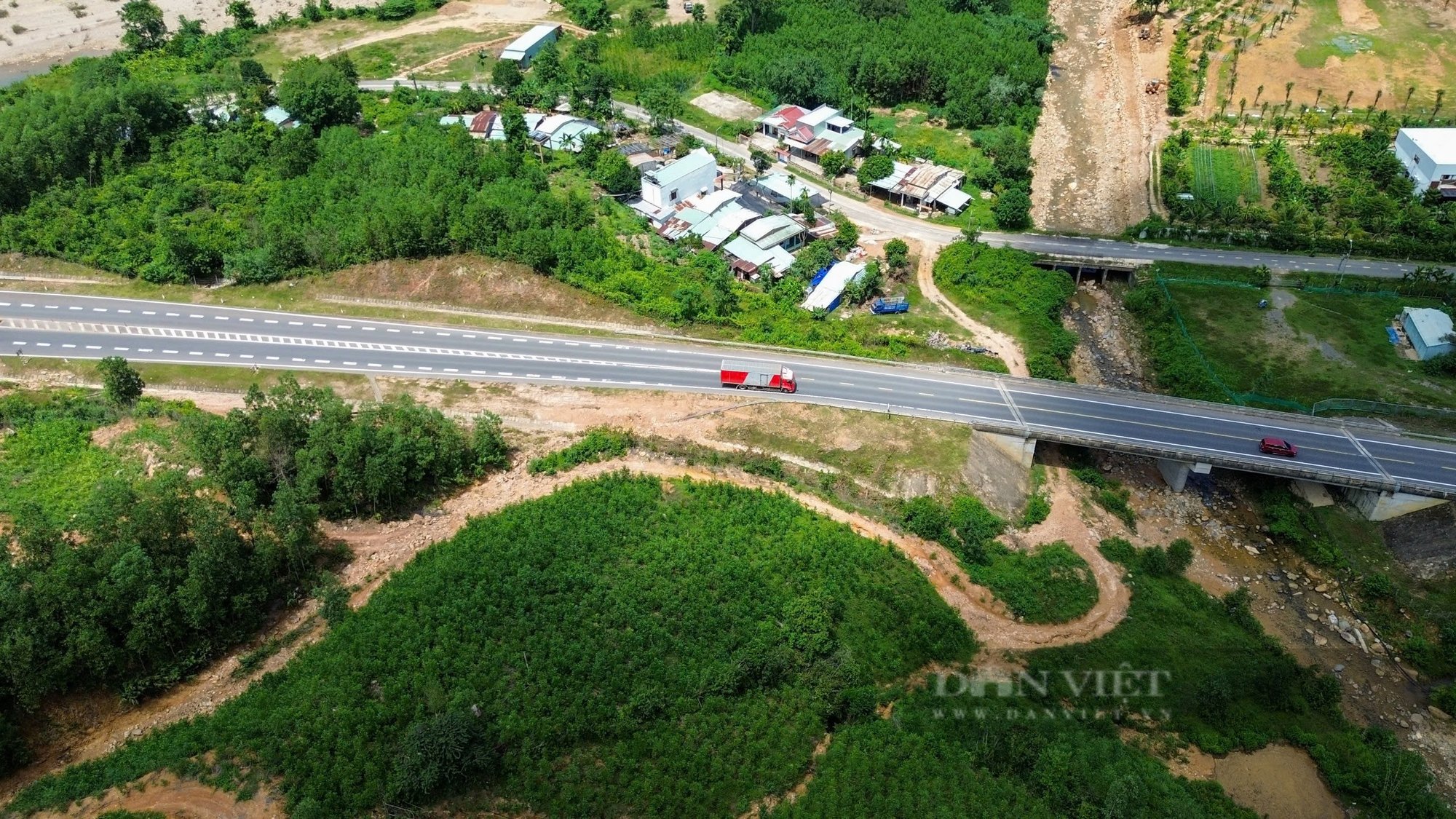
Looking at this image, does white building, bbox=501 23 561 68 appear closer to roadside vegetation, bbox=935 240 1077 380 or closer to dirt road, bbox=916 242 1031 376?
dirt road, bbox=916 242 1031 376

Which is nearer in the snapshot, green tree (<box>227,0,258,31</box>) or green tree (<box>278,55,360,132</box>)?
green tree (<box>278,55,360,132</box>)

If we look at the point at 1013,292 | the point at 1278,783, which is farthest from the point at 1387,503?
the point at 1013,292

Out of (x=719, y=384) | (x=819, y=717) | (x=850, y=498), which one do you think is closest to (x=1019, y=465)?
(x=850, y=498)

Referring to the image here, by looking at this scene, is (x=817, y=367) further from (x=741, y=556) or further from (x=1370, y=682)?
(x=1370, y=682)

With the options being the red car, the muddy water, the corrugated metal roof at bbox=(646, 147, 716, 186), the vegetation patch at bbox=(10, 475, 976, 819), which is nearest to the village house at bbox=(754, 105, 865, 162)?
the corrugated metal roof at bbox=(646, 147, 716, 186)

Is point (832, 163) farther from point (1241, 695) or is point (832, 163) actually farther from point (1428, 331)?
point (1241, 695)

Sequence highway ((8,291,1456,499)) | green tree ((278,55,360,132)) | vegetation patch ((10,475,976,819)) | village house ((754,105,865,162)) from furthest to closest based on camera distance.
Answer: village house ((754,105,865,162)), green tree ((278,55,360,132)), highway ((8,291,1456,499)), vegetation patch ((10,475,976,819))
